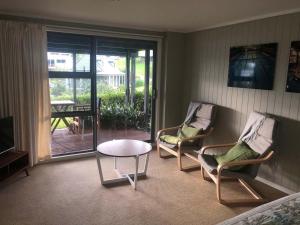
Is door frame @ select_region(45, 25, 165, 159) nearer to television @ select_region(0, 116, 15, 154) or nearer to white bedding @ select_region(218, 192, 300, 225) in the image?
television @ select_region(0, 116, 15, 154)

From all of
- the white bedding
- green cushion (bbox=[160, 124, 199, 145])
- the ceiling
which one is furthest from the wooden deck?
the white bedding

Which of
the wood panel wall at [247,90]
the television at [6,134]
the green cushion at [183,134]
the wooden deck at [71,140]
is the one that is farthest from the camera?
the wooden deck at [71,140]

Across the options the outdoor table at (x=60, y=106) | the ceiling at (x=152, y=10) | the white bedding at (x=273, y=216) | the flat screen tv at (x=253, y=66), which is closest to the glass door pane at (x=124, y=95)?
the outdoor table at (x=60, y=106)

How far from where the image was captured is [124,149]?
3.36 meters

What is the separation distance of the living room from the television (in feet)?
0.05

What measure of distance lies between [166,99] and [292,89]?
2.28 m

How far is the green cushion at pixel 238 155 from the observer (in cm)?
315

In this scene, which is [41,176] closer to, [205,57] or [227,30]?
[205,57]

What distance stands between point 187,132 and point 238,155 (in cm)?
114

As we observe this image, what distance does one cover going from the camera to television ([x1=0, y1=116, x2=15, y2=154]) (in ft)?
10.9

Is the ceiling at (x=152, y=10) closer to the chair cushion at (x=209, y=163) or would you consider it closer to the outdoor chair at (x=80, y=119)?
the outdoor chair at (x=80, y=119)

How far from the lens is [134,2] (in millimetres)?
2916

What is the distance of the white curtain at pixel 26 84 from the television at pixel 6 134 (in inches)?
Result: 9.0

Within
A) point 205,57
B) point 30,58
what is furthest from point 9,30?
point 205,57
